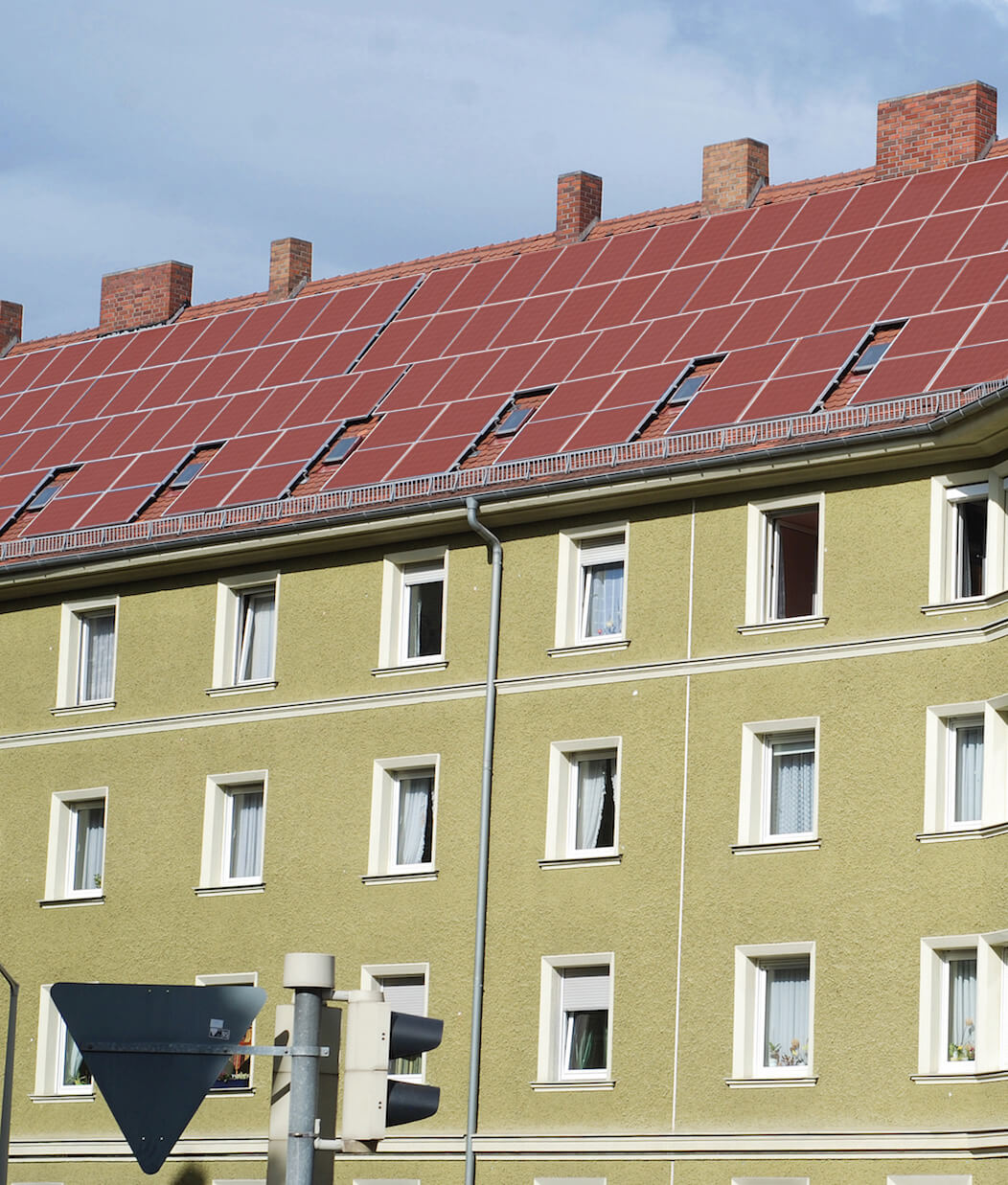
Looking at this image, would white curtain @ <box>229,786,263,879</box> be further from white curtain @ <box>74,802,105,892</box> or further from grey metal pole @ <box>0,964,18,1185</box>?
grey metal pole @ <box>0,964,18,1185</box>

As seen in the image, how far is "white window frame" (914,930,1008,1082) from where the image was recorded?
25062 mm

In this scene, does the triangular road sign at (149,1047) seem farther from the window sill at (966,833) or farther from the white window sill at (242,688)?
the white window sill at (242,688)

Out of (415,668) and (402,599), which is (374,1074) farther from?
(402,599)

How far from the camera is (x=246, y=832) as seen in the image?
107 feet

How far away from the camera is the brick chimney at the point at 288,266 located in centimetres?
4369

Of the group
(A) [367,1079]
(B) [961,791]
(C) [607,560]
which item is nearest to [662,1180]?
(B) [961,791]

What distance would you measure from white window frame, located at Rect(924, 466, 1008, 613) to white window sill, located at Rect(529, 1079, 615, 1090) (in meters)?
7.04

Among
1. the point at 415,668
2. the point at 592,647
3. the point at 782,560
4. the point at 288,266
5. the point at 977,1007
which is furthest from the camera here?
the point at 288,266

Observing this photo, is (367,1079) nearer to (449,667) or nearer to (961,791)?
(961,791)

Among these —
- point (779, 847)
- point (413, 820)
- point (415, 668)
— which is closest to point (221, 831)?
point (413, 820)

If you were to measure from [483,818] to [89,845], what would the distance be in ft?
24.8

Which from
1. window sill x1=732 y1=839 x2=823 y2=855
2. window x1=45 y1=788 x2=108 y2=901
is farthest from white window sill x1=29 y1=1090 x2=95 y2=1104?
window sill x1=732 y1=839 x2=823 y2=855

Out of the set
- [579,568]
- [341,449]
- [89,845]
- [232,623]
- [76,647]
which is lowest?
[89,845]

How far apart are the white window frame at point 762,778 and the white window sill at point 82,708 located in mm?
11045
